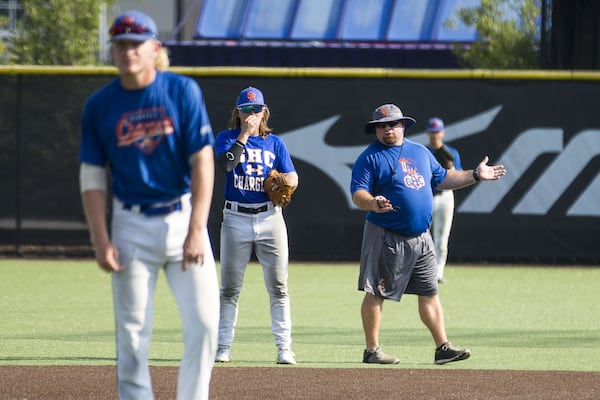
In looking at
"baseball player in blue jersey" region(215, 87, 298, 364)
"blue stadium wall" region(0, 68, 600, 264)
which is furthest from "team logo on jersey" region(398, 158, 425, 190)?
"blue stadium wall" region(0, 68, 600, 264)

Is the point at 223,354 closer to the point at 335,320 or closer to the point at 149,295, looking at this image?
the point at 335,320

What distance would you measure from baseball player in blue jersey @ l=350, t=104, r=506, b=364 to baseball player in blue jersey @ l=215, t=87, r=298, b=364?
564 mm

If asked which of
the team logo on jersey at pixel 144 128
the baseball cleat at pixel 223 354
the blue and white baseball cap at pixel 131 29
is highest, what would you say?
the blue and white baseball cap at pixel 131 29

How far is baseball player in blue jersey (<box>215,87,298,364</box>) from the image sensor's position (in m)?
8.59

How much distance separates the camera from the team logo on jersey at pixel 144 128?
5363 mm

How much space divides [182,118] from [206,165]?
→ 24 cm

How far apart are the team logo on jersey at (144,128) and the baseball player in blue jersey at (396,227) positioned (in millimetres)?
3268

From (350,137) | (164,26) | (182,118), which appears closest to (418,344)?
(182,118)

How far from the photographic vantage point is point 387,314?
38.4 feet

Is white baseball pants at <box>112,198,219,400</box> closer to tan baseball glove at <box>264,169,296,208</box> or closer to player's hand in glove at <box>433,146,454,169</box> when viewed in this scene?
tan baseball glove at <box>264,169,296,208</box>

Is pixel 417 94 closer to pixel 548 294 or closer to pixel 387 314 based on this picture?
pixel 548 294

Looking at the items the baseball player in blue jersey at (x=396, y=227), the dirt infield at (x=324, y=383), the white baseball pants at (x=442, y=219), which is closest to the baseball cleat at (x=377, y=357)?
the baseball player in blue jersey at (x=396, y=227)

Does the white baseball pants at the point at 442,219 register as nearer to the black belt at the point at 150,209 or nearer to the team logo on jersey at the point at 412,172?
the team logo on jersey at the point at 412,172

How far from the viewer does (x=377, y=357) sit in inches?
337
